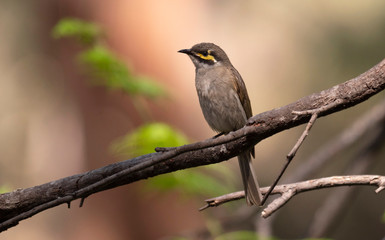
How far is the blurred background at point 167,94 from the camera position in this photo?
25.4 feet

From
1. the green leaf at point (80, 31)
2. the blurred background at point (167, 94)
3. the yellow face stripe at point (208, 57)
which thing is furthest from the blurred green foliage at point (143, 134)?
the yellow face stripe at point (208, 57)

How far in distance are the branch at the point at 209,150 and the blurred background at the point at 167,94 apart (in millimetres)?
1157

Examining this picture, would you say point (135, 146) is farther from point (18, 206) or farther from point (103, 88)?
point (103, 88)

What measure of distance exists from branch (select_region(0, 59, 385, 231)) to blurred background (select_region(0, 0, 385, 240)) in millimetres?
1157

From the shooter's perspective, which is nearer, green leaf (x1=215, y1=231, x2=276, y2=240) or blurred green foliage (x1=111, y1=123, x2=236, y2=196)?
green leaf (x1=215, y1=231, x2=276, y2=240)

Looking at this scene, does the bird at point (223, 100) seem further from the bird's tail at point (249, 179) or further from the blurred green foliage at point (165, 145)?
the blurred green foliage at point (165, 145)

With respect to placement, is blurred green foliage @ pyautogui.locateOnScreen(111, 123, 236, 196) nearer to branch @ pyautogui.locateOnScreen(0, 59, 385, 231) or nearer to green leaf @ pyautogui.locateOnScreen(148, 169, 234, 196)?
green leaf @ pyautogui.locateOnScreen(148, 169, 234, 196)

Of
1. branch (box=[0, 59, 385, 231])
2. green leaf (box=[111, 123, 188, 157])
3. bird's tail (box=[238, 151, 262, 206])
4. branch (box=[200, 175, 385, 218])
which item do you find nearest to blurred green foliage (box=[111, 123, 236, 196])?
green leaf (box=[111, 123, 188, 157])

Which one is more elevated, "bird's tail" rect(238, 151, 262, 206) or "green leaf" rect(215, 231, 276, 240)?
"bird's tail" rect(238, 151, 262, 206)

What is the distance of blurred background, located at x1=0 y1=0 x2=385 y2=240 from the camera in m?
7.74

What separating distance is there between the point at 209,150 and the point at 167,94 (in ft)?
10.9

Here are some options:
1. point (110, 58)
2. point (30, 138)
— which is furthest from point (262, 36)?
point (110, 58)

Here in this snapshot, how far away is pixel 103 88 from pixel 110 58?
3631mm

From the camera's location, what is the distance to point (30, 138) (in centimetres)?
1218
